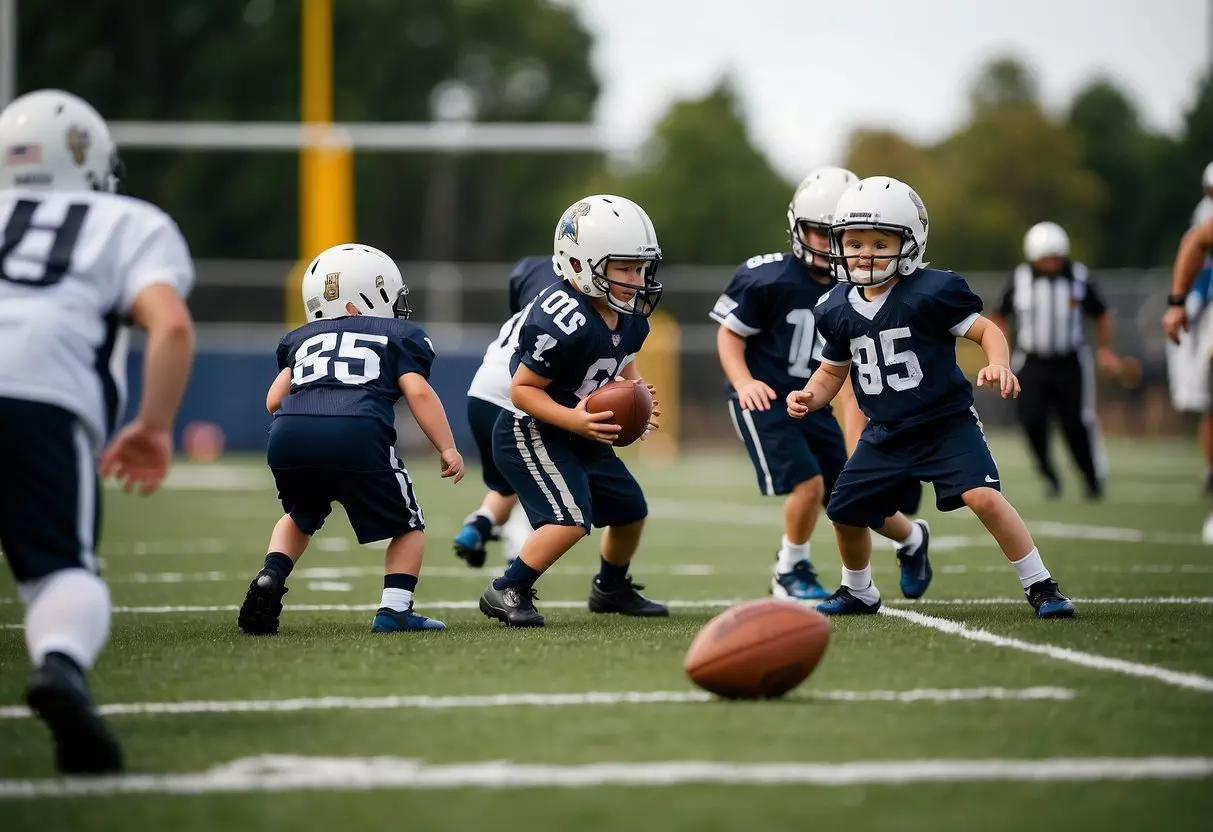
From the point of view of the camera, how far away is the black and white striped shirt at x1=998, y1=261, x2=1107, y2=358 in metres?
11.5

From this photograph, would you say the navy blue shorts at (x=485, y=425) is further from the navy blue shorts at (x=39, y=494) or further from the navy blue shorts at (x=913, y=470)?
the navy blue shorts at (x=39, y=494)

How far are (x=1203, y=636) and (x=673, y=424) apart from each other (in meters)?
17.7

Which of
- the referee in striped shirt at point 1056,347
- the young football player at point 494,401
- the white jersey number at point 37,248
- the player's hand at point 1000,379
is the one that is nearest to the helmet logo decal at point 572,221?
the young football player at point 494,401

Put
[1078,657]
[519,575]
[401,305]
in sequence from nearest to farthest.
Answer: [1078,657] → [519,575] → [401,305]

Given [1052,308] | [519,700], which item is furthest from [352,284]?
[1052,308]

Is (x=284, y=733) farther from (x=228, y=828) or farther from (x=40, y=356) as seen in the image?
(x=40, y=356)

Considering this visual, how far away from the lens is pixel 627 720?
3619mm

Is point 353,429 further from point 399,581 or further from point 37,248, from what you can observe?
point 37,248

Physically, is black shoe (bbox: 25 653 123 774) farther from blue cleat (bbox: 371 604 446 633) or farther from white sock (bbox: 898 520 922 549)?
white sock (bbox: 898 520 922 549)

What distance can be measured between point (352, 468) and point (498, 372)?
1.50m

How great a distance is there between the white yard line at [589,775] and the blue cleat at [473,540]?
3438mm

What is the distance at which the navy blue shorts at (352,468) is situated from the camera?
515 cm

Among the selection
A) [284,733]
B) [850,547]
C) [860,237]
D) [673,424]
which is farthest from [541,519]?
[673,424]

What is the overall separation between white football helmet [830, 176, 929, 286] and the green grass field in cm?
113
